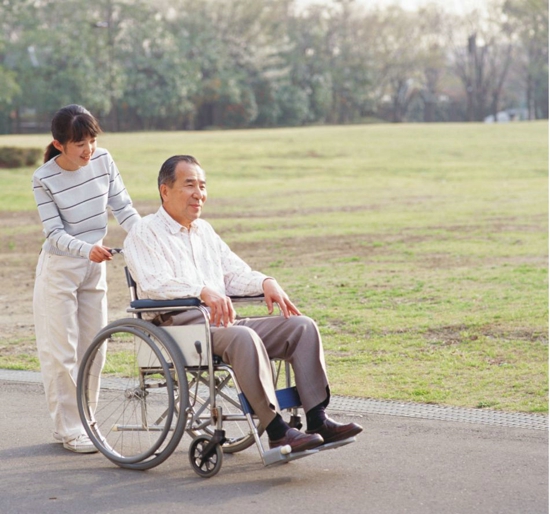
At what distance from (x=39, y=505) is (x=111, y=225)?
48.8ft

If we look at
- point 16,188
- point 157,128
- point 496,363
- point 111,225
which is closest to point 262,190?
point 16,188

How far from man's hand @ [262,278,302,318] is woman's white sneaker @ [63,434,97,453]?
1097 mm

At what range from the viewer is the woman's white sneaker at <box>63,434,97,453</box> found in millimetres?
5113

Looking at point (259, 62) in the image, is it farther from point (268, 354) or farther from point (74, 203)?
point (268, 354)

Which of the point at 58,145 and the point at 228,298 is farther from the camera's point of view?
the point at 58,145

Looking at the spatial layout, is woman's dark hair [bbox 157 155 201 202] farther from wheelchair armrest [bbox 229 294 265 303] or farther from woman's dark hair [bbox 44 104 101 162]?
wheelchair armrest [bbox 229 294 265 303]

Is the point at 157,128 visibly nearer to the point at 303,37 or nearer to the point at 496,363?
the point at 303,37

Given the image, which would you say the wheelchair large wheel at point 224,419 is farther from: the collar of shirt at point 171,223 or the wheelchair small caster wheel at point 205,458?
the collar of shirt at point 171,223

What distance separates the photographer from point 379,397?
6176 mm

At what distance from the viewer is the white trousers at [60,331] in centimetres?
517

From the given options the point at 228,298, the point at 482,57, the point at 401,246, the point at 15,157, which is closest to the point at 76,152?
the point at 228,298

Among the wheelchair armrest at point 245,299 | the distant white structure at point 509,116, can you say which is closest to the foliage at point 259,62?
the distant white structure at point 509,116

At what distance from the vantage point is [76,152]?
502cm

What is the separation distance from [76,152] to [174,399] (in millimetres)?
1272
